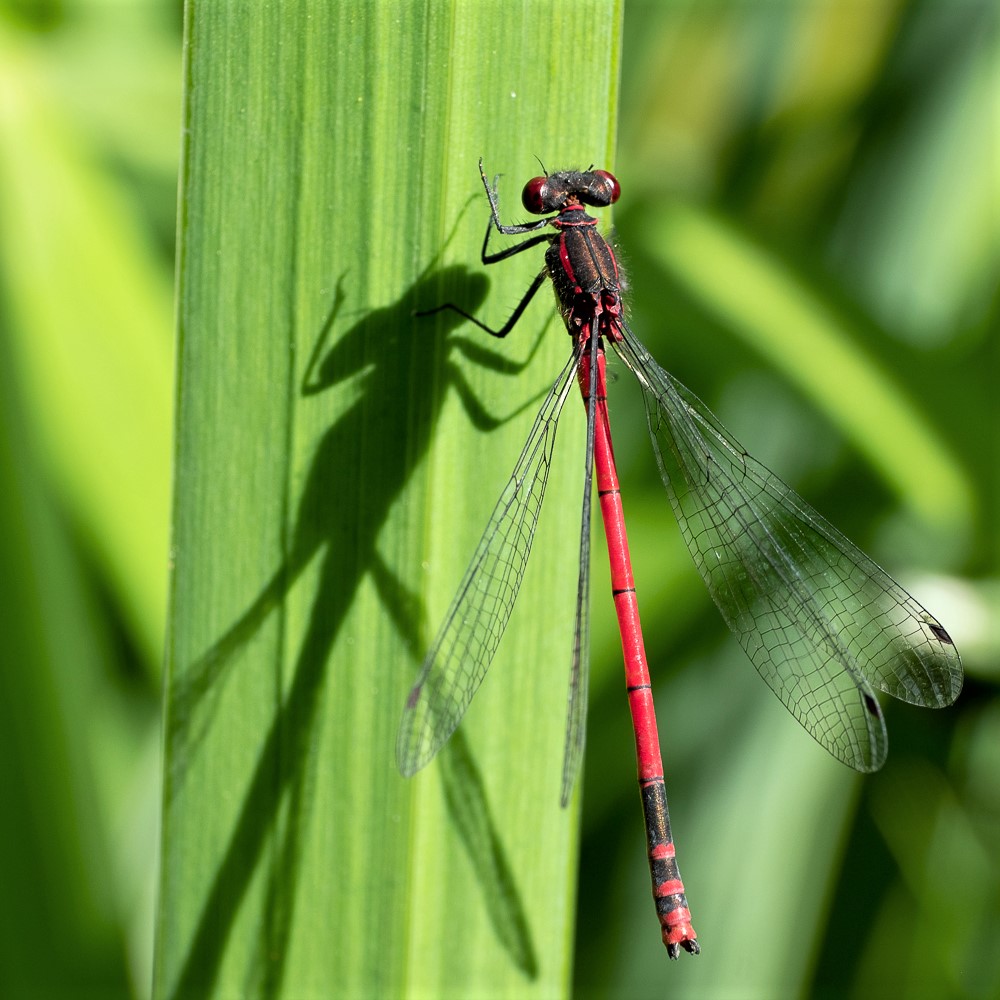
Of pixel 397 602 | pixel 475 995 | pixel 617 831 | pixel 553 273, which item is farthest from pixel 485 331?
pixel 617 831

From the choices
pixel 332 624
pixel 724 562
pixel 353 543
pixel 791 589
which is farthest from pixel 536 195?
pixel 791 589

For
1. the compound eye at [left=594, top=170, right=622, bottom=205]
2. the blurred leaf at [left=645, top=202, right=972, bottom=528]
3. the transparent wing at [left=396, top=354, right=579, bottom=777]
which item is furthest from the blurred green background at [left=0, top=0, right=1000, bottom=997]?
the transparent wing at [left=396, top=354, right=579, bottom=777]

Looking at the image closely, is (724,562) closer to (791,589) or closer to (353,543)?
(791,589)

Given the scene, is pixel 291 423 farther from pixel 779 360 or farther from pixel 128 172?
pixel 128 172

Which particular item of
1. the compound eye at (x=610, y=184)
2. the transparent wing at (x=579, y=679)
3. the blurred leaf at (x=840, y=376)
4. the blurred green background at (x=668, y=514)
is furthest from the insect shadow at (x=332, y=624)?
the blurred leaf at (x=840, y=376)

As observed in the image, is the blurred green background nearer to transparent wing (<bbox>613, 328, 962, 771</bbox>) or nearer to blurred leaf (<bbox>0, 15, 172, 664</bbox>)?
blurred leaf (<bbox>0, 15, 172, 664</bbox>)

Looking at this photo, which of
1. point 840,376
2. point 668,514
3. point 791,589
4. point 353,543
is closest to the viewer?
point 353,543
